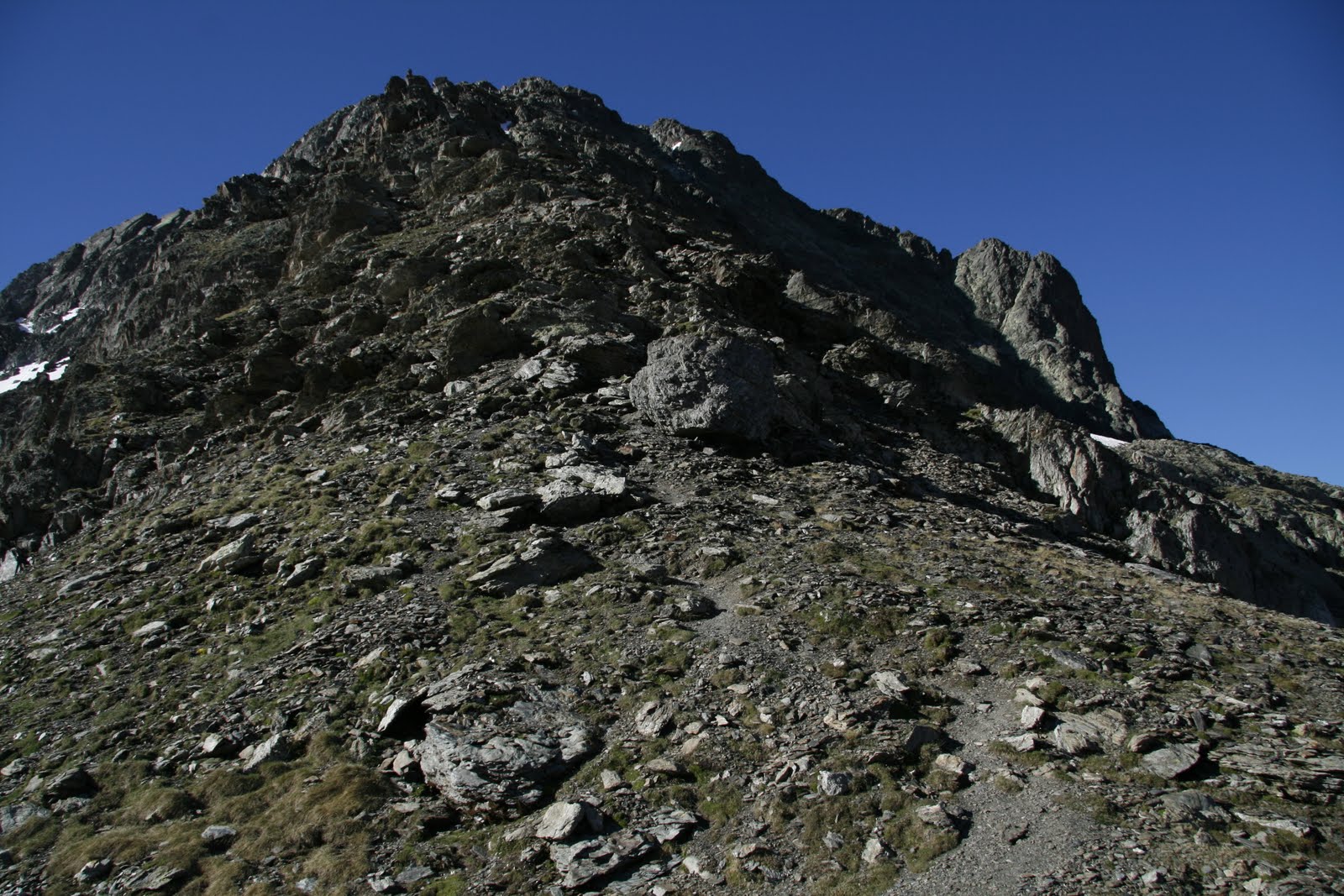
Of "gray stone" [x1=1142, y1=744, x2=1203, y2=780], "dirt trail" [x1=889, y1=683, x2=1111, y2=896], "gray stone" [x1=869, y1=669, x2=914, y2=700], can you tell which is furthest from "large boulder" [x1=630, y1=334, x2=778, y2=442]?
"gray stone" [x1=1142, y1=744, x2=1203, y2=780]

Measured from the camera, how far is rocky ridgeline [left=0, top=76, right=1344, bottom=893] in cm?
1112

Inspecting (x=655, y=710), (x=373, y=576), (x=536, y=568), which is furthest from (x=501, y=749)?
(x=373, y=576)

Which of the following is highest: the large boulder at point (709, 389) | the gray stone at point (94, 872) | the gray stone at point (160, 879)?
the large boulder at point (709, 389)

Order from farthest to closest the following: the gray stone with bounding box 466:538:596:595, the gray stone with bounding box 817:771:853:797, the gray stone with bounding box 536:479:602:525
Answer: the gray stone with bounding box 536:479:602:525 < the gray stone with bounding box 466:538:596:595 < the gray stone with bounding box 817:771:853:797

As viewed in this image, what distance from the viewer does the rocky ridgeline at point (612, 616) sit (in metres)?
11.1

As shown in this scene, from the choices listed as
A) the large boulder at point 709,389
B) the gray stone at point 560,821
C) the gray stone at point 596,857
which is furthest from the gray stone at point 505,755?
the large boulder at point 709,389

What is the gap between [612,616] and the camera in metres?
17.7

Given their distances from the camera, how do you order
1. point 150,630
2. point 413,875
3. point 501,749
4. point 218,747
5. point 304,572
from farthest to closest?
point 304,572
point 150,630
point 218,747
point 501,749
point 413,875

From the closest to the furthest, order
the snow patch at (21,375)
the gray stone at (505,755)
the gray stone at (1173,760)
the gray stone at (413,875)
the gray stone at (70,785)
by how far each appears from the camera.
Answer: the gray stone at (1173,760), the gray stone at (413,875), the gray stone at (505,755), the gray stone at (70,785), the snow patch at (21,375)

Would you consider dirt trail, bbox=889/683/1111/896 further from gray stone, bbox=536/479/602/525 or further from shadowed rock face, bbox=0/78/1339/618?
shadowed rock face, bbox=0/78/1339/618

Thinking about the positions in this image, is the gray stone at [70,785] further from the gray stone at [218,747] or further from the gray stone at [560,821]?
the gray stone at [560,821]

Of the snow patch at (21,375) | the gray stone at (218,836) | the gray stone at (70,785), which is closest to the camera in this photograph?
the gray stone at (218,836)

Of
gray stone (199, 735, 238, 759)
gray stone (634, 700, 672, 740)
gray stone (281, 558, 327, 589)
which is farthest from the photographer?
gray stone (281, 558, 327, 589)

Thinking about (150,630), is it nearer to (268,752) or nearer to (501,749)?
(268,752)
